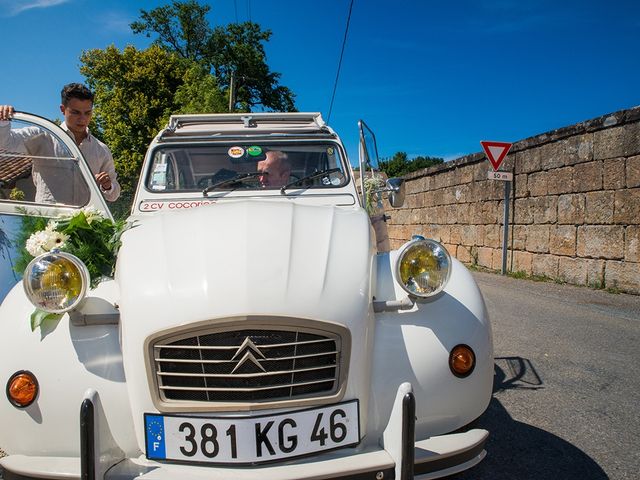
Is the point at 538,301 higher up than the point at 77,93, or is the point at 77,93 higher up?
the point at 77,93

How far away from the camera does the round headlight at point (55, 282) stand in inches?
78.2

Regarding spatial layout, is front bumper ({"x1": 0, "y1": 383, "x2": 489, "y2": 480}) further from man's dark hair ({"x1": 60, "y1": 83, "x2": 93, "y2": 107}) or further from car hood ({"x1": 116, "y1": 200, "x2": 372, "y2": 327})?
man's dark hair ({"x1": 60, "y1": 83, "x2": 93, "y2": 107})

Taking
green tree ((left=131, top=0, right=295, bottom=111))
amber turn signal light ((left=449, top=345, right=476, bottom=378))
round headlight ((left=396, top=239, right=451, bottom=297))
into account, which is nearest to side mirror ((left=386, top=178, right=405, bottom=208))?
round headlight ((left=396, top=239, right=451, bottom=297))

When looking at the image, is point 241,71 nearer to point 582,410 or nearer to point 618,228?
point 618,228

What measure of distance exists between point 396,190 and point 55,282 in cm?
252

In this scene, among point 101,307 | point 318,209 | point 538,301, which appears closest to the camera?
point 101,307

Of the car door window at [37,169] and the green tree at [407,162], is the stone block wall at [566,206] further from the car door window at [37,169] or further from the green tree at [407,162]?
the green tree at [407,162]

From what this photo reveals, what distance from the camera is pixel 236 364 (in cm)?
185

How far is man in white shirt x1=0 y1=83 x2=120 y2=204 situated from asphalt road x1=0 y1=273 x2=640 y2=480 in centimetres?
307

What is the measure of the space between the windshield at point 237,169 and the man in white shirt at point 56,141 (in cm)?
48

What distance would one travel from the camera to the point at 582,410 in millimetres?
3316

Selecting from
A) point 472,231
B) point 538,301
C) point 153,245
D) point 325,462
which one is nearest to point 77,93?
point 153,245

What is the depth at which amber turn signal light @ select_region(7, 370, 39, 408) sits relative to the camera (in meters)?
1.89

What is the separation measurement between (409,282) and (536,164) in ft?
27.3
